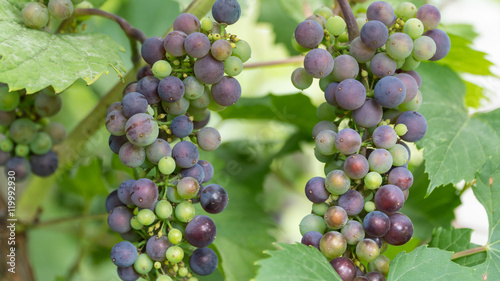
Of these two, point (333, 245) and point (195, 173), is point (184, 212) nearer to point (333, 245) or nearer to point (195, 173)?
point (195, 173)

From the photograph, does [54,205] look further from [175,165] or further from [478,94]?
[478,94]

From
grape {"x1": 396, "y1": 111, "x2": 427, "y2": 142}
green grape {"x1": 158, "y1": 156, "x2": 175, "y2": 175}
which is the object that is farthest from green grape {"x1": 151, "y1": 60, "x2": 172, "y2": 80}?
grape {"x1": 396, "y1": 111, "x2": 427, "y2": 142}

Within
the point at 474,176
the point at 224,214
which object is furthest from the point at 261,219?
the point at 474,176

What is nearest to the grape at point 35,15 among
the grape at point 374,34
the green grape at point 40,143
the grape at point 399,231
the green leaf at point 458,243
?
the green grape at point 40,143

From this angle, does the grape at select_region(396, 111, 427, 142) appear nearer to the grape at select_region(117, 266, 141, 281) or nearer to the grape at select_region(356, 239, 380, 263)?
the grape at select_region(356, 239, 380, 263)

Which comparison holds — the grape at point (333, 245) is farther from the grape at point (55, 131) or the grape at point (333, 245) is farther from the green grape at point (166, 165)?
the grape at point (55, 131)
